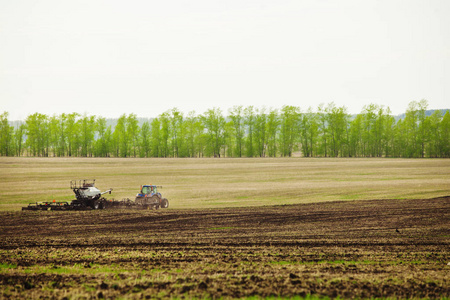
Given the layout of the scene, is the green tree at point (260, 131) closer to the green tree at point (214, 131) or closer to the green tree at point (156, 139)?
the green tree at point (214, 131)

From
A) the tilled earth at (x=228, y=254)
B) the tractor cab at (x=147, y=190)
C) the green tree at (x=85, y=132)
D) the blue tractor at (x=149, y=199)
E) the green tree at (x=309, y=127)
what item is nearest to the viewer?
the tilled earth at (x=228, y=254)

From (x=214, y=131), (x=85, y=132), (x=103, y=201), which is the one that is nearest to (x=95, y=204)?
(x=103, y=201)

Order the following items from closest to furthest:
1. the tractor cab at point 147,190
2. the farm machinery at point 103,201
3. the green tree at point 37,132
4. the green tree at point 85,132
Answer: the farm machinery at point 103,201, the tractor cab at point 147,190, the green tree at point 37,132, the green tree at point 85,132

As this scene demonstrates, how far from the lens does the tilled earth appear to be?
861 cm

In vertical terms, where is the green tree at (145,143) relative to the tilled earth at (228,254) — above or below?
above

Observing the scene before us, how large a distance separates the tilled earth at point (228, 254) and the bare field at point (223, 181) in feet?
29.9

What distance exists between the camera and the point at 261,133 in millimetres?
90688

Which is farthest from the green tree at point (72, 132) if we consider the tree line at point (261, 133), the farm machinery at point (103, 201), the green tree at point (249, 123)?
the farm machinery at point (103, 201)

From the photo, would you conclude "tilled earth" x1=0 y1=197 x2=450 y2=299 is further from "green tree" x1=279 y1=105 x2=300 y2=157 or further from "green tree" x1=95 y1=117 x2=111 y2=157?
"green tree" x1=95 y1=117 x2=111 y2=157

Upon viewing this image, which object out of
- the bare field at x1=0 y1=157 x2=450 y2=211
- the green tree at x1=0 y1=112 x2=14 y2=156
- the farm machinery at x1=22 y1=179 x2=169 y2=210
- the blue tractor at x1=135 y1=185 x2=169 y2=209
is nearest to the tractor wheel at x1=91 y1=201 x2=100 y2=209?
the farm machinery at x1=22 y1=179 x2=169 y2=210

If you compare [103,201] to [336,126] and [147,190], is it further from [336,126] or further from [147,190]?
[336,126]

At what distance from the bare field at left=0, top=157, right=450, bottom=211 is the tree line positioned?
19.4 meters

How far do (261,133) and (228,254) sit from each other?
78435 millimetres

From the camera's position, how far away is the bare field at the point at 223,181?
112 ft
